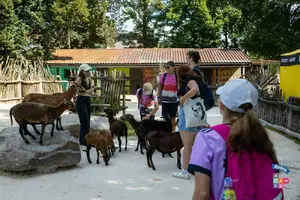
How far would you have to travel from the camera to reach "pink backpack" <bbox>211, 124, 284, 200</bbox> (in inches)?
64.9

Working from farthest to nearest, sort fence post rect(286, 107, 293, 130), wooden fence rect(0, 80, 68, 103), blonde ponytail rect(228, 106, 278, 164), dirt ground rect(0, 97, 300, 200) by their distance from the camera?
wooden fence rect(0, 80, 68, 103) → fence post rect(286, 107, 293, 130) → dirt ground rect(0, 97, 300, 200) → blonde ponytail rect(228, 106, 278, 164)

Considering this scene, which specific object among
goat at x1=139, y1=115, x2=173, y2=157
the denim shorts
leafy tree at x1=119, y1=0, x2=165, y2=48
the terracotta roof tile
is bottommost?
goat at x1=139, y1=115, x2=173, y2=157

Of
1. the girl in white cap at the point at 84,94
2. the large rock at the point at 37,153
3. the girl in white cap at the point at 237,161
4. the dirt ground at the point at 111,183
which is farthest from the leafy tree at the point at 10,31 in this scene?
the girl in white cap at the point at 237,161

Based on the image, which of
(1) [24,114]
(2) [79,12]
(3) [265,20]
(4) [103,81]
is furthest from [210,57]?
(1) [24,114]

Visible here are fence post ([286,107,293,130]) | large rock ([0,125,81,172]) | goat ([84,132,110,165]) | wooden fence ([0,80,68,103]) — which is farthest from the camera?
wooden fence ([0,80,68,103])

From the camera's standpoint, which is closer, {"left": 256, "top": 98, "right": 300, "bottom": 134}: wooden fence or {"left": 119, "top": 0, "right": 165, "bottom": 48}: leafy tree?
{"left": 256, "top": 98, "right": 300, "bottom": 134}: wooden fence

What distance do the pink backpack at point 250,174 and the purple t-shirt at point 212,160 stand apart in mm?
28

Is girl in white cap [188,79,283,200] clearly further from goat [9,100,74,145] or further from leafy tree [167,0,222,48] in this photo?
leafy tree [167,0,222,48]

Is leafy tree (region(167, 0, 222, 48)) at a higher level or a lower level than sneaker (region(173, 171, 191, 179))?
higher

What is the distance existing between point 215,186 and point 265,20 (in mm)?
30295

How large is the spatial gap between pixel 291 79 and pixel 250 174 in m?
11.2

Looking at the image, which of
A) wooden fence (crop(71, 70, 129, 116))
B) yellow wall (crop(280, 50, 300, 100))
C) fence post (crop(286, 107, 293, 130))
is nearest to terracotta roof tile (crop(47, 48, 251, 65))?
yellow wall (crop(280, 50, 300, 100))

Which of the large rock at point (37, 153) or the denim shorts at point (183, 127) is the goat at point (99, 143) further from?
the denim shorts at point (183, 127)

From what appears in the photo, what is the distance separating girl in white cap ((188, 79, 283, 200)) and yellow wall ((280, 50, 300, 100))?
34.1ft
